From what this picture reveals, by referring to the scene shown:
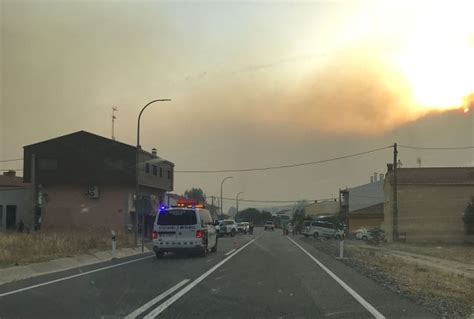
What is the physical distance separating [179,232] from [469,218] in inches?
1181

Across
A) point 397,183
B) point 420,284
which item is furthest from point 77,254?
point 397,183

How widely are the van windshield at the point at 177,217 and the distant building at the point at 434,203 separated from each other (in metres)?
26.7

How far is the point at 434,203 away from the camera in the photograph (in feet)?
157

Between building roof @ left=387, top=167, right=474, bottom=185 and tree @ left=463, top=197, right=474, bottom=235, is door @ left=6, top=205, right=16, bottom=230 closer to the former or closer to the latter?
building roof @ left=387, top=167, right=474, bottom=185

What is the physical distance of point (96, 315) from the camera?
980 centimetres

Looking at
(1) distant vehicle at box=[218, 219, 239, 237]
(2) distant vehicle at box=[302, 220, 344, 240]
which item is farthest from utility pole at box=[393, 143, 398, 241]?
(1) distant vehicle at box=[218, 219, 239, 237]

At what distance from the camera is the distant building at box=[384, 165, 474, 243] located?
4688 centimetres

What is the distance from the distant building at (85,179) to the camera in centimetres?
5156

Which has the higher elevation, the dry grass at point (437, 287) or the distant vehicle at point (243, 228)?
the dry grass at point (437, 287)

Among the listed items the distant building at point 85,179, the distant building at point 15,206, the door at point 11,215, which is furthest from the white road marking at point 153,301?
the door at point 11,215

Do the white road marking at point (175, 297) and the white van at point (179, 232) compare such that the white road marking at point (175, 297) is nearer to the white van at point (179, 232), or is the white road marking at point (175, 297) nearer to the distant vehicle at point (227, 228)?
the white van at point (179, 232)

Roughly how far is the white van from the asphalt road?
553cm

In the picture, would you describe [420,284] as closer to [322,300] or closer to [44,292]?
[322,300]

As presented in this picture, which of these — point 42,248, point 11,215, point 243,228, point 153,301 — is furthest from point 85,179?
point 153,301
